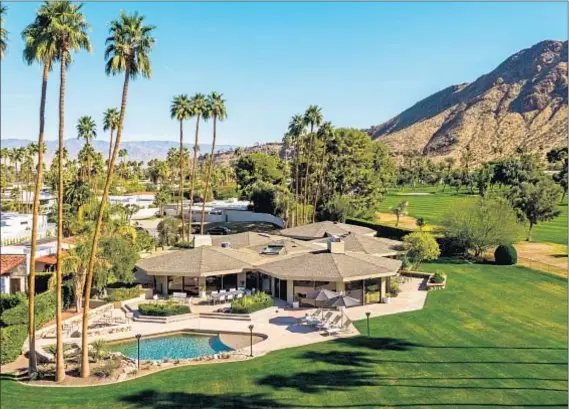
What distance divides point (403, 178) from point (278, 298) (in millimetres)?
127382

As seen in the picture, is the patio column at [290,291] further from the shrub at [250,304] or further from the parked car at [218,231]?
the parked car at [218,231]

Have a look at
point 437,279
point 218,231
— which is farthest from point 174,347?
point 218,231

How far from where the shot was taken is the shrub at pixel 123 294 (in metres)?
34.1

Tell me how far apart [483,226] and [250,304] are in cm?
2687

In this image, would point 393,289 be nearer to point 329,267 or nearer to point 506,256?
point 329,267

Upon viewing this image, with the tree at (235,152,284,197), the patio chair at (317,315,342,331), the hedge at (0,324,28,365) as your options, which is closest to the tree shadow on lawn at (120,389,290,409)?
the hedge at (0,324,28,365)

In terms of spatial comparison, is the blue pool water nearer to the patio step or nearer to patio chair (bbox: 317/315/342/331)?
the patio step

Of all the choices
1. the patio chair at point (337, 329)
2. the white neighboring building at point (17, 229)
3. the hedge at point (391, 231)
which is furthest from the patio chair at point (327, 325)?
the white neighboring building at point (17, 229)

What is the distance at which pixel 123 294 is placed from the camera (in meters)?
34.4

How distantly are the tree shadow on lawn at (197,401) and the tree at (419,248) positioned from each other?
2544cm

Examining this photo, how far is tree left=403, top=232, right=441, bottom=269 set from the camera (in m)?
42.4

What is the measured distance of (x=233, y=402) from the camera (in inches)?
763

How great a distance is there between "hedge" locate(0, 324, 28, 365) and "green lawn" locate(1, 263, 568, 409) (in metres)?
2.19

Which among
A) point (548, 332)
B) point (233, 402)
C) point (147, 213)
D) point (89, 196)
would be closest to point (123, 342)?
point (233, 402)
